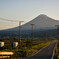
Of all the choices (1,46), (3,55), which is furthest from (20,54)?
(1,46)

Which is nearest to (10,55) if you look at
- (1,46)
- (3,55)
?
(3,55)

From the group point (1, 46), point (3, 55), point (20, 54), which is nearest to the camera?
point (3, 55)

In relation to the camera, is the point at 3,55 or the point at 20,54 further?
the point at 20,54

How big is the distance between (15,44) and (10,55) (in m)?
21.6

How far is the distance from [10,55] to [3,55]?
8.85 feet

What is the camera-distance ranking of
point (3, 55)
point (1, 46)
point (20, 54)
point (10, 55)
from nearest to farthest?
point (3, 55)
point (10, 55)
point (20, 54)
point (1, 46)

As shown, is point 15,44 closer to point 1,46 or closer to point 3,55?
point 1,46

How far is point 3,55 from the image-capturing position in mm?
37344

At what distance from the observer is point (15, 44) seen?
61.3 metres

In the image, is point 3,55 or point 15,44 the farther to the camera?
→ point 15,44

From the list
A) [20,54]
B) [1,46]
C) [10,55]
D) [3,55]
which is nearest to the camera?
[3,55]

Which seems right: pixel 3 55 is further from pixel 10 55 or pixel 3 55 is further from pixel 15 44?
pixel 15 44

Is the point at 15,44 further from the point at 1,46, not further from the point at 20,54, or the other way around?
the point at 20,54

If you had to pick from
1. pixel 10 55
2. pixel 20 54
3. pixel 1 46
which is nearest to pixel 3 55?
pixel 10 55
